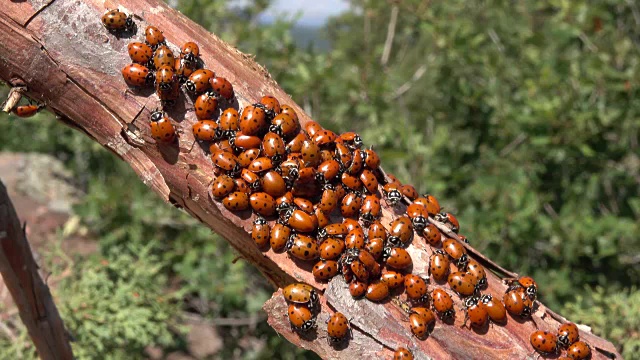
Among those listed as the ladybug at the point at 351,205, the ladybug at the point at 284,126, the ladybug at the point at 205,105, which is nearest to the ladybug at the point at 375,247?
the ladybug at the point at 351,205

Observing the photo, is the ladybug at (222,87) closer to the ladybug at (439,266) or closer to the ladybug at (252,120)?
the ladybug at (252,120)

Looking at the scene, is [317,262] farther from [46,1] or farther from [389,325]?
[46,1]

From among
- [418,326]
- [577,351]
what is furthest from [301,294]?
[577,351]

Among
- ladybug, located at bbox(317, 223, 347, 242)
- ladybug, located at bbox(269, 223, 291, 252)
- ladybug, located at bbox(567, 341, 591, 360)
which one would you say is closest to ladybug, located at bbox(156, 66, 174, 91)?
ladybug, located at bbox(269, 223, 291, 252)

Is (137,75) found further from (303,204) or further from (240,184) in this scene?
(303,204)

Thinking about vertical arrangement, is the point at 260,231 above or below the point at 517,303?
below

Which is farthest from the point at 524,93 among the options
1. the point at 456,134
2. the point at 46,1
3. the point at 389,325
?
the point at 46,1
